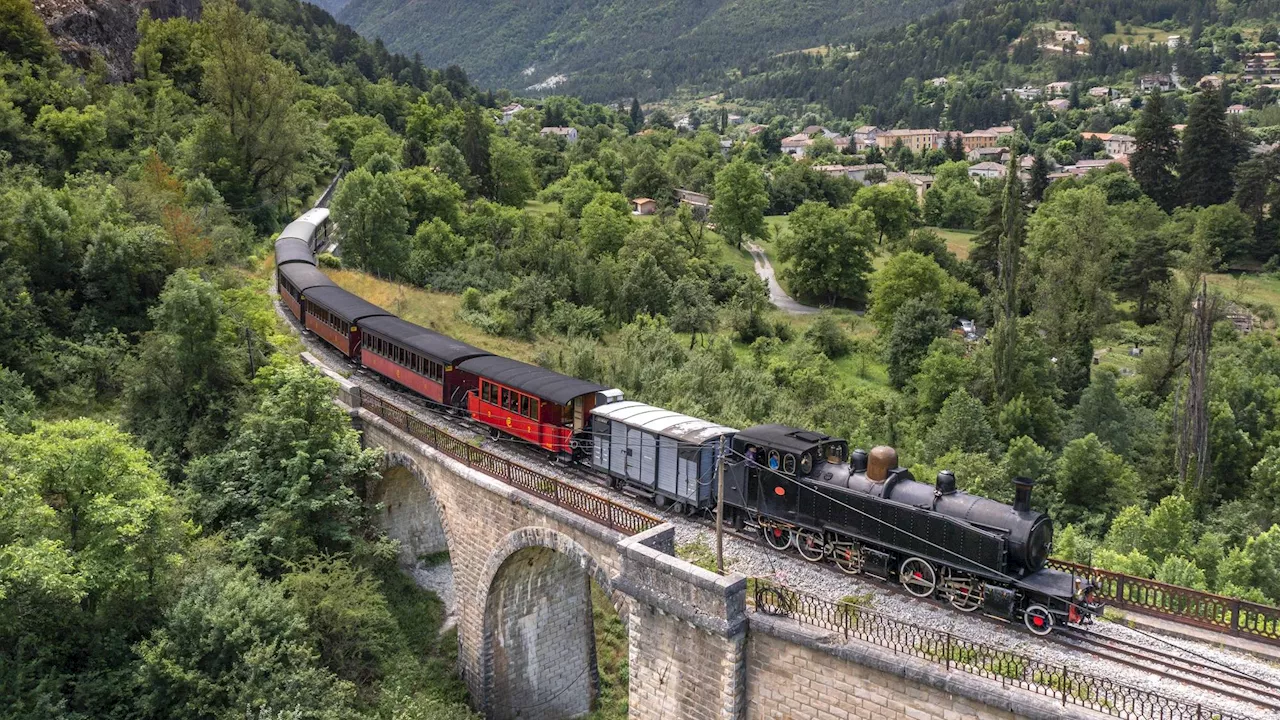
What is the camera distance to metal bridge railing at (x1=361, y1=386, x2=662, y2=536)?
16.1m

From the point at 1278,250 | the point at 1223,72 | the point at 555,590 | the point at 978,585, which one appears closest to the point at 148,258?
the point at 555,590

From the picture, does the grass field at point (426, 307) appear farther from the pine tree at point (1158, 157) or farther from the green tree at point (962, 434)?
the pine tree at point (1158, 157)

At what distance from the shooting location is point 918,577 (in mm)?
13961

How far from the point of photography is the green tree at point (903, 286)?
48.4 meters

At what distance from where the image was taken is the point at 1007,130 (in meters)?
136

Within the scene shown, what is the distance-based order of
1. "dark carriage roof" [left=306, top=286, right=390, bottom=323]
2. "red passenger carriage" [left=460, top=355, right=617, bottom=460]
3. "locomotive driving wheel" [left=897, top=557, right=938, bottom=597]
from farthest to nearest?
"dark carriage roof" [left=306, top=286, right=390, bottom=323] → "red passenger carriage" [left=460, top=355, right=617, bottom=460] → "locomotive driving wheel" [left=897, top=557, right=938, bottom=597]

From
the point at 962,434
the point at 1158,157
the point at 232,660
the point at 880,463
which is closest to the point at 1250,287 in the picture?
the point at 1158,157

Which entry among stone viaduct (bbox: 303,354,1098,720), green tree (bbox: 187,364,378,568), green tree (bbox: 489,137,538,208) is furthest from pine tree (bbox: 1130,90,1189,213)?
green tree (bbox: 187,364,378,568)

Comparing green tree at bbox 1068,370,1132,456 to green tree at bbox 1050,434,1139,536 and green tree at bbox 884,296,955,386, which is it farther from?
green tree at bbox 884,296,955,386

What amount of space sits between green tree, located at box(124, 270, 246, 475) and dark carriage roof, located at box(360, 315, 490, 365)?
4411 mm

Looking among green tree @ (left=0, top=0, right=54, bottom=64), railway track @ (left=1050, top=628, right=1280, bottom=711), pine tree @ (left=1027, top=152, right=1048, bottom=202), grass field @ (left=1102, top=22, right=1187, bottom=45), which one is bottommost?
railway track @ (left=1050, top=628, right=1280, bottom=711)

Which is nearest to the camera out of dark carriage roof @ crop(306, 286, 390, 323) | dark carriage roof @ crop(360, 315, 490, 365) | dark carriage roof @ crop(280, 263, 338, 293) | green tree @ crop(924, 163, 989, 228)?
dark carriage roof @ crop(360, 315, 490, 365)

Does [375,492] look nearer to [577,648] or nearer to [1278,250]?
[577,648]

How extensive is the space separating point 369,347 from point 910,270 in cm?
3267
